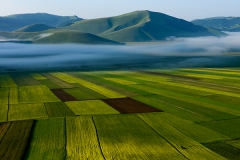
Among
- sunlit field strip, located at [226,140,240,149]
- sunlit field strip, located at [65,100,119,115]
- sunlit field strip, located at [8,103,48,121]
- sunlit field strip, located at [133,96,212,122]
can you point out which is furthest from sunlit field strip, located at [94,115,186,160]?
sunlit field strip, located at [8,103,48,121]

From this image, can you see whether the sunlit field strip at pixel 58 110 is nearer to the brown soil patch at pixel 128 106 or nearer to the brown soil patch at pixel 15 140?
the brown soil patch at pixel 15 140

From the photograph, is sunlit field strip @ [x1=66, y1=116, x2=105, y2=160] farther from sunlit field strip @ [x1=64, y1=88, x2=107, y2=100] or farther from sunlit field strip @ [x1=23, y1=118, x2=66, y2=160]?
sunlit field strip @ [x1=64, y1=88, x2=107, y2=100]

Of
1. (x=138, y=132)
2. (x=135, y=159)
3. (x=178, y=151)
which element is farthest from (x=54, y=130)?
(x=178, y=151)

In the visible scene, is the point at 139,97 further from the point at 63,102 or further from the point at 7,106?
the point at 7,106

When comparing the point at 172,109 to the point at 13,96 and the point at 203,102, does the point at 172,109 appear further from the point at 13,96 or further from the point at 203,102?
the point at 13,96

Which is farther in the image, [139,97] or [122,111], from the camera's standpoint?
[139,97]

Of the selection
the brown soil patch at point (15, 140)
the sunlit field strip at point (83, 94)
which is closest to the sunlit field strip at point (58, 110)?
the brown soil patch at point (15, 140)
